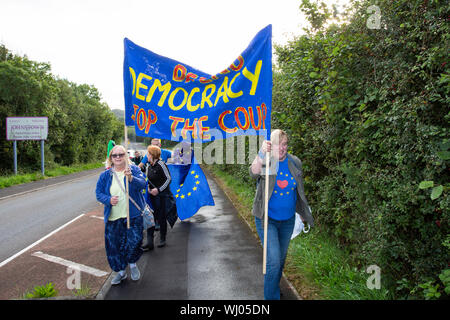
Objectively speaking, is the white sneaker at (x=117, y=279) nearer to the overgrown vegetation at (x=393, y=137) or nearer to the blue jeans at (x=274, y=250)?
the blue jeans at (x=274, y=250)

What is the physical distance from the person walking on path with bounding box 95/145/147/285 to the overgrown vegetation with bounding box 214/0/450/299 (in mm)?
2783

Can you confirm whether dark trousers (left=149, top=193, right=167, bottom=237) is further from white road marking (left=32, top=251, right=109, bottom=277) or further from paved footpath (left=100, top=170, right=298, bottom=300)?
white road marking (left=32, top=251, right=109, bottom=277)

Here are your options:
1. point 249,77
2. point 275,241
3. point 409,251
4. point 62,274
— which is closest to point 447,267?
point 409,251

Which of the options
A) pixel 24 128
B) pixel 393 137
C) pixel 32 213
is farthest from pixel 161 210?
pixel 24 128

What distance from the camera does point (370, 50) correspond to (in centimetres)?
351

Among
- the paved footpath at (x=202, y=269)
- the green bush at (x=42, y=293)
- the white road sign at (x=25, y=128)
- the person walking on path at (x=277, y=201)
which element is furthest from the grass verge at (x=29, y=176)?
the person walking on path at (x=277, y=201)

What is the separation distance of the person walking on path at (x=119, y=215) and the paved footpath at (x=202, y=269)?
1.04ft

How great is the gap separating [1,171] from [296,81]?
72.6ft

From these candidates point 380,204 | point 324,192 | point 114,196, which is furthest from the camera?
point 324,192

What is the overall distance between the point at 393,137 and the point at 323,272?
2.13 meters

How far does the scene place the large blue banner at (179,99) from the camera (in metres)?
4.13

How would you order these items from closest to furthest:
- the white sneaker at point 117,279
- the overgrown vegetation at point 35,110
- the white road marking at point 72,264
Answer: the white sneaker at point 117,279 → the white road marking at point 72,264 → the overgrown vegetation at point 35,110

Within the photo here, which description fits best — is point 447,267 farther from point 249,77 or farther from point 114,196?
point 114,196

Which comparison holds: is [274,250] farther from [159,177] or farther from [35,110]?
[35,110]
